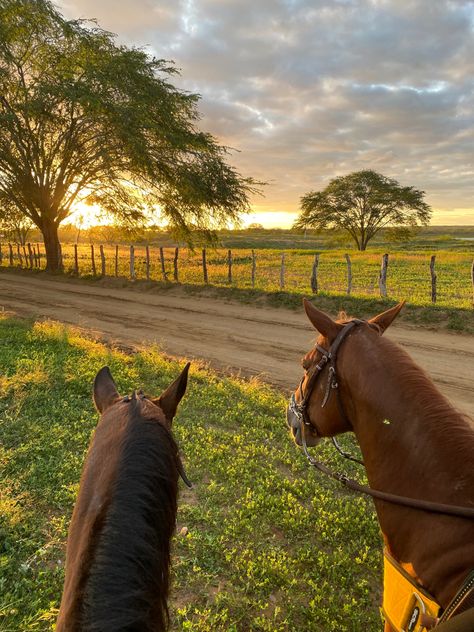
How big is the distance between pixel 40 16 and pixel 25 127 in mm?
5259

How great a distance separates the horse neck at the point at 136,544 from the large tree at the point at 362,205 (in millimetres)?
47177

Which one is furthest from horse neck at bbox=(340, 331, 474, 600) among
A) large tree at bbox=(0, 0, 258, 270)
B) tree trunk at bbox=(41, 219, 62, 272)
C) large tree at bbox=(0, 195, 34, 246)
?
large tree at bbox=(0, 195, 34, 246)

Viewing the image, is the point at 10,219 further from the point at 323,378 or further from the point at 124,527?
the point at 124,527

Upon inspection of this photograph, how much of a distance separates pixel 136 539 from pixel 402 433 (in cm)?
160

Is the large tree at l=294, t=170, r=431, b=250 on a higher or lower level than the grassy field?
higher

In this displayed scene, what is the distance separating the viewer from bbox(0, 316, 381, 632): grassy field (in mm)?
3246

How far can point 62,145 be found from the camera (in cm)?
2319

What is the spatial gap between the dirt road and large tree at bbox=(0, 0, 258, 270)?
7.33 metres

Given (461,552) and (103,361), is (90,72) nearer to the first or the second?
(103,361)

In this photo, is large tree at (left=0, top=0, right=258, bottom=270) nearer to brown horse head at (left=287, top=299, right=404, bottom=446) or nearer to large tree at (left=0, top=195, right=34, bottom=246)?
large tree at (left=0, top=195, right=34, bottom=246)

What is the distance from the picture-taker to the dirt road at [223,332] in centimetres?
903

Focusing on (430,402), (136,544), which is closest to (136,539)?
(136,544)

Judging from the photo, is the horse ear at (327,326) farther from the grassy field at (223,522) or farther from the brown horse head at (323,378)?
the grassy field at (223,522)

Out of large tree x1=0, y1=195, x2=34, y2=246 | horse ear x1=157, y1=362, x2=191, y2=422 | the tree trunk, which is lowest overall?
horse ear x1=157, y1=362, x2=191, y2=422
